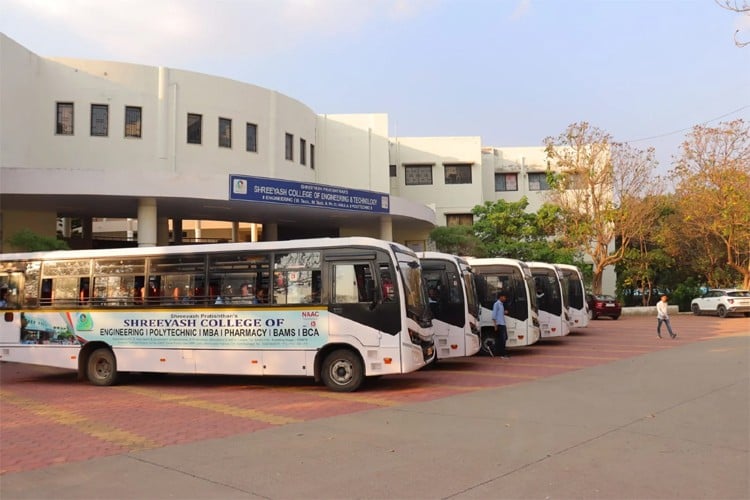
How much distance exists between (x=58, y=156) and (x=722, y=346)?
25971mm

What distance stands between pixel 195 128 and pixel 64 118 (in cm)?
549

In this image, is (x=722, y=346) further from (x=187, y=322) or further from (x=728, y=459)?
(x=187, y=322)

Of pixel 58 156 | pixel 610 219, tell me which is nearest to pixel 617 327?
pixel 610 219

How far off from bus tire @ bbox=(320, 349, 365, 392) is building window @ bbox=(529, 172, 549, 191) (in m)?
36.4

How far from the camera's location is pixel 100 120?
87.9ft

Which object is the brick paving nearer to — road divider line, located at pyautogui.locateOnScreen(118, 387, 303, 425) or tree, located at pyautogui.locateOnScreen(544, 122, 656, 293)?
road divider line, located at pyautogui.locateOnScreen(118, 387, 303, 425)

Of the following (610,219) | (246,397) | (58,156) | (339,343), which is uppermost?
(58,156)

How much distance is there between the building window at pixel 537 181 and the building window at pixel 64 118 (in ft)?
102

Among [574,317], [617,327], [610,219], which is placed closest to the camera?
[574,317]

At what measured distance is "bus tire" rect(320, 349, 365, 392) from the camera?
1123 centimetres

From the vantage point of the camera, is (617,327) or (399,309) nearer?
(399,309)

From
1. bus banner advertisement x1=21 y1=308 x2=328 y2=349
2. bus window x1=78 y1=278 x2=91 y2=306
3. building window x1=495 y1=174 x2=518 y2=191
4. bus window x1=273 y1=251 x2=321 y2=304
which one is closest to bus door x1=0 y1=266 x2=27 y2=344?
bus banner advertisement x1=21 y1=308 x2=328 y2=349

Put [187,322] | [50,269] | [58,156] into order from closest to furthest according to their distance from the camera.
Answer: [187,322] < [50,269] < [58,156]

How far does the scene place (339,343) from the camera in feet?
37.1
